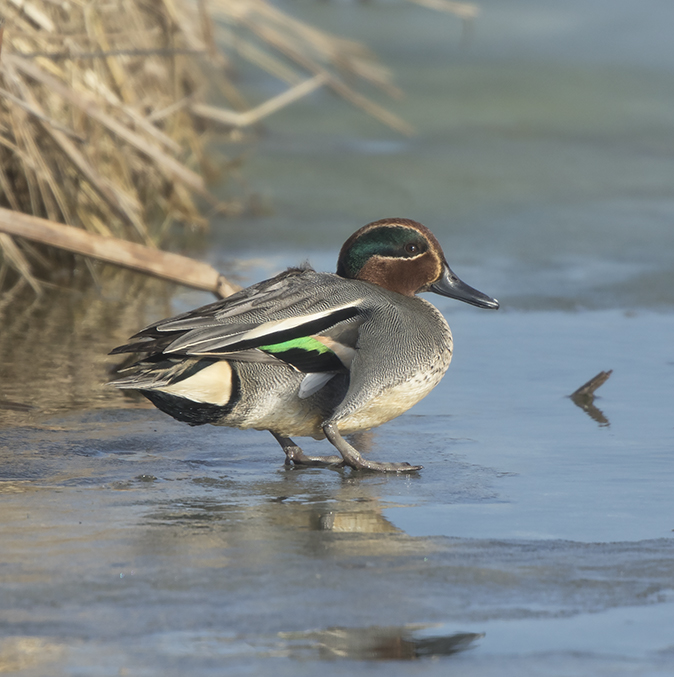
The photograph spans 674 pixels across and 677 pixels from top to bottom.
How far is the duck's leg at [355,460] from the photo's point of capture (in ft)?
12.5

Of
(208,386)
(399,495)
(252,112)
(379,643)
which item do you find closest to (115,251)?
(208,386)

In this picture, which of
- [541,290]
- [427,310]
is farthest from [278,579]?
[541,290]

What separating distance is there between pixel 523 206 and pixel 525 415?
13.5ft

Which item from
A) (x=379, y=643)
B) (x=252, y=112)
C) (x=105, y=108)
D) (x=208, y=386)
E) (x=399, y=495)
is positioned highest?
(x=252, y=112)

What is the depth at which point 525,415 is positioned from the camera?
451cm

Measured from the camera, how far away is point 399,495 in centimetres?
356

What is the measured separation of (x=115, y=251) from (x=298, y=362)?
143 cm

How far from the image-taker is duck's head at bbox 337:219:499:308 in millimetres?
4266

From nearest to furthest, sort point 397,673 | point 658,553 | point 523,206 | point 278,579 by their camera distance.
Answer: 1. point 397,673
2. point 278,579
3. point 658,553
4. point 523,206

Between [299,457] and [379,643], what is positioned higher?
[299,457]

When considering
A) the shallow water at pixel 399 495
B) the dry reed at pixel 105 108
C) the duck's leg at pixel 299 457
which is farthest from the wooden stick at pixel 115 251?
the duck's leg at pixel 299 457

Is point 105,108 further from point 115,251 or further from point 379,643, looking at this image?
point 379,643

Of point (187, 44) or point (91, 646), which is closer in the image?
point (91, 646)

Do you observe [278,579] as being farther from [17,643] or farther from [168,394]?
[168,394]
